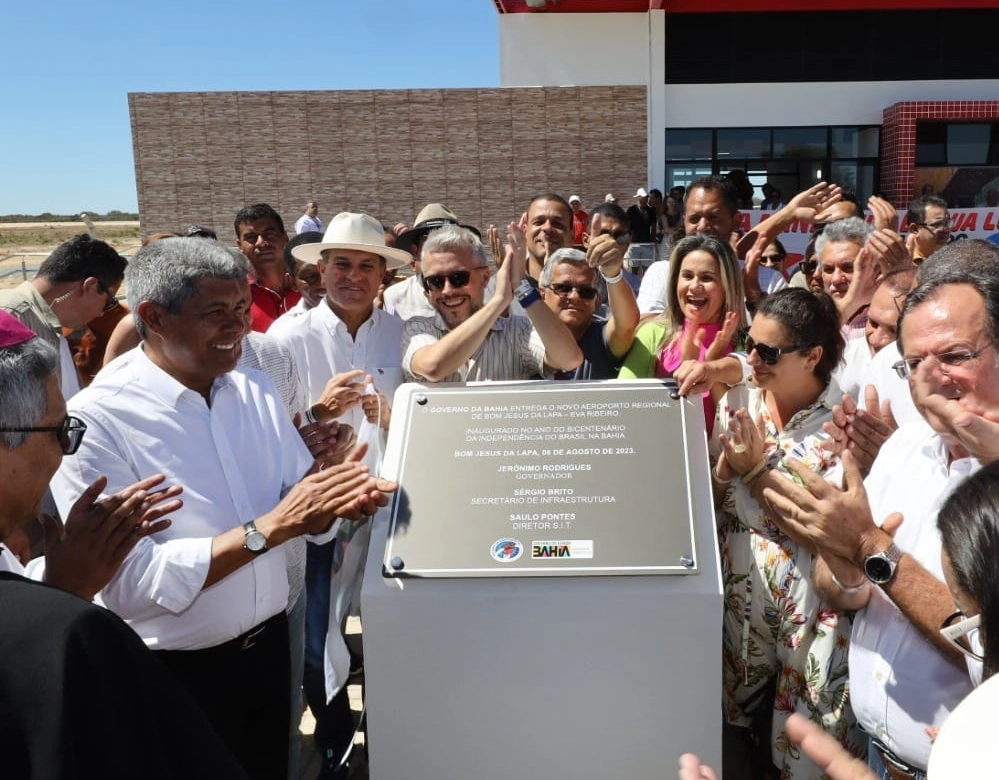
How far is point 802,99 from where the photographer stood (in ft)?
63.1

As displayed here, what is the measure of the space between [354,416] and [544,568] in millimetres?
1396

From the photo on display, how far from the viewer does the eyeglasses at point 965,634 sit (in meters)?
1.44

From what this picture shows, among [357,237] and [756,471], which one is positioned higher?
[357,237]

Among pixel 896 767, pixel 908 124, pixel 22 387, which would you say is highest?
pixel 908 124

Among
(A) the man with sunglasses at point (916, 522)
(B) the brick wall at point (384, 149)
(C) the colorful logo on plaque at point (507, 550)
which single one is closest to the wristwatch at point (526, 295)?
(C) the colorful logo on plaque at point (507, 550)

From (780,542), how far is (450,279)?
150cm

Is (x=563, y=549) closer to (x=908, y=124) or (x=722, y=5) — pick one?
(x=908, y=124)

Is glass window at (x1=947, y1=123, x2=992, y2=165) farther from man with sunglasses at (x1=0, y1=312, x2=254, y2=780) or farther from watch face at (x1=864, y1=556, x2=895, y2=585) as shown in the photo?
man with sunglasses at (x1=0, y1=312, x2=254, y2=780)

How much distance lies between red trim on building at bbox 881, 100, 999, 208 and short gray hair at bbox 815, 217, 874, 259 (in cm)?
1655

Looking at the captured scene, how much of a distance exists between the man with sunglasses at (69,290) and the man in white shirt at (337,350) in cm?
116

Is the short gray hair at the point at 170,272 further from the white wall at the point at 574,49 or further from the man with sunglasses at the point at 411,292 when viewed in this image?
the white wall at the point at 574,49

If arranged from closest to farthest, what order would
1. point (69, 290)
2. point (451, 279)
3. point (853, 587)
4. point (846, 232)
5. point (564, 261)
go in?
1. point (853, 587)
2. point (451, 279)
3. point (564, 261)
4. point (69, 290)
5. point (846, 232)

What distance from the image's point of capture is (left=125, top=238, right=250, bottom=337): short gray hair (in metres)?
2.20

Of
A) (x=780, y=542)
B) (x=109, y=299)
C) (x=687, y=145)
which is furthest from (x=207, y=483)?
(x=687, y=145)
